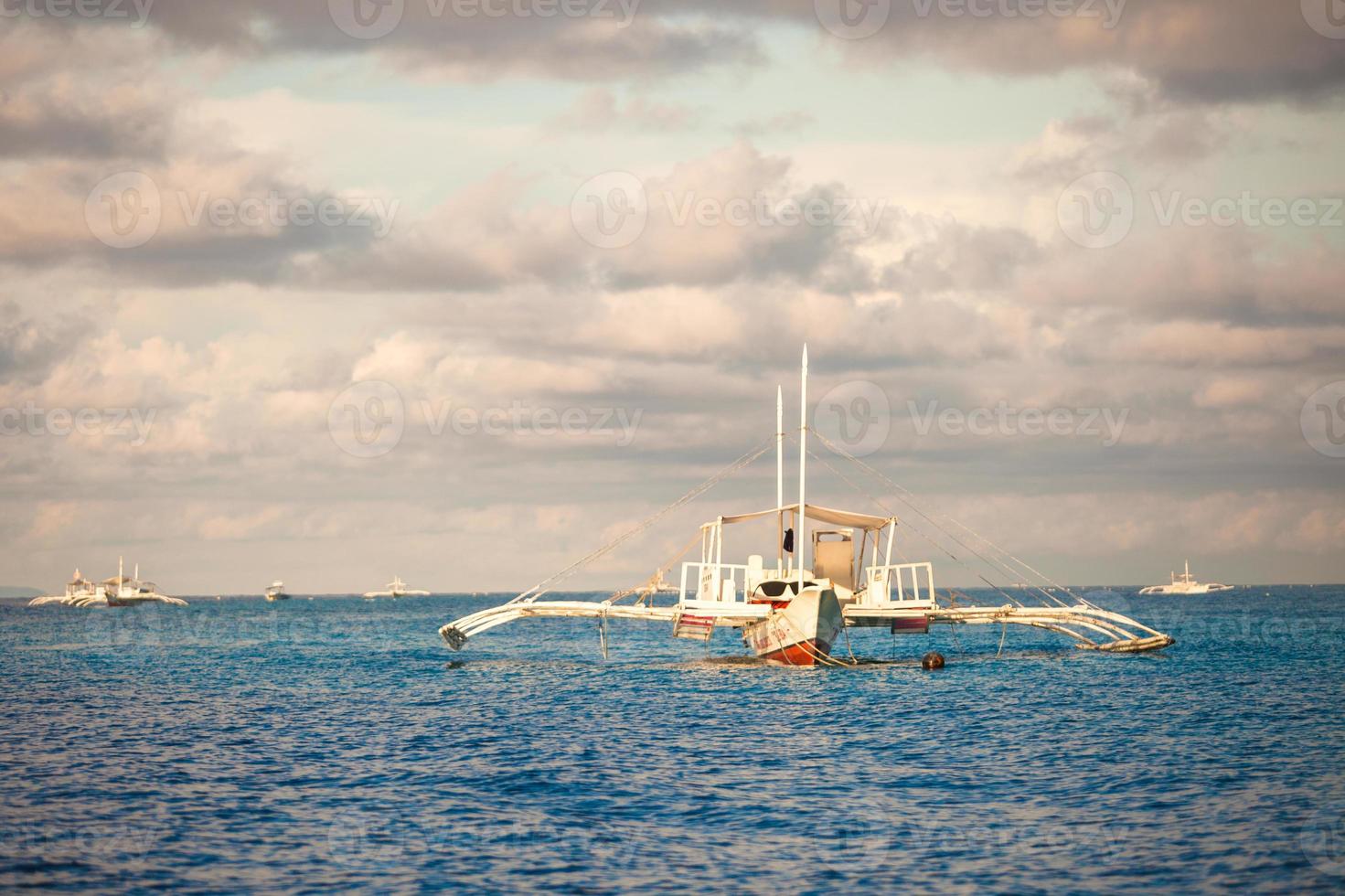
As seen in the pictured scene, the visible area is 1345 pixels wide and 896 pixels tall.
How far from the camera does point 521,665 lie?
8175 cm

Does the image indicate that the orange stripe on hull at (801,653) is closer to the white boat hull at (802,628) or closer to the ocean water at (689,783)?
the white boat hull at (802,628)

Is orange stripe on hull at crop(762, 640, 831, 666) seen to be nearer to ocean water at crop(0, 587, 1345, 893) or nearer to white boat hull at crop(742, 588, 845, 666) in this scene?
white boat hull at crop(742, 588, 845, 666)

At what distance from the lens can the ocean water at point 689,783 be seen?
25094 millimetres

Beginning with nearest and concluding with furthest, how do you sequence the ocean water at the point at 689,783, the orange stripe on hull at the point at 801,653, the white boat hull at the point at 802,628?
the ocean water at the point at 689,783, the white boat hull at the point at 802,628, the orange stripe on hull at the point at 801,653

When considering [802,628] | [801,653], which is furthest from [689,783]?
[801,653]

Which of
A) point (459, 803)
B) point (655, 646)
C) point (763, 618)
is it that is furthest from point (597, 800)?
point (655, 646)

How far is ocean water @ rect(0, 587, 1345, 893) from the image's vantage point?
2509 centimetres

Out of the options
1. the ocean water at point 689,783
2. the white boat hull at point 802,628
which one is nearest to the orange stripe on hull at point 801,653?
the white boat hull at point 802,628

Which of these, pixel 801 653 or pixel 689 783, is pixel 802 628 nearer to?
pixel 801 653

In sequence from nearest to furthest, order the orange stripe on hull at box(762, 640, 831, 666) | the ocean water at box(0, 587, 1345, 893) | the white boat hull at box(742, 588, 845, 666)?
the ocean water at box(0, 587, 1345, 893), the white boat hull at box(742, 588, 845, 666), the orange stripe on hull at box(762, 640, 831, 666)

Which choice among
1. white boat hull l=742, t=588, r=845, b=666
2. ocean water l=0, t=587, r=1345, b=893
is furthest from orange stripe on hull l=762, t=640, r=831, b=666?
ocean water l=0, t=587, r=1345, b=893

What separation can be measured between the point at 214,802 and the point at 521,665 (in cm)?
4992

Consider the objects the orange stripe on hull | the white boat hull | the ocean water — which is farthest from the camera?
the orange stripe on hull

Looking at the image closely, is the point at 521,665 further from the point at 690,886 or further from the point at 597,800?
the point at 690,886
